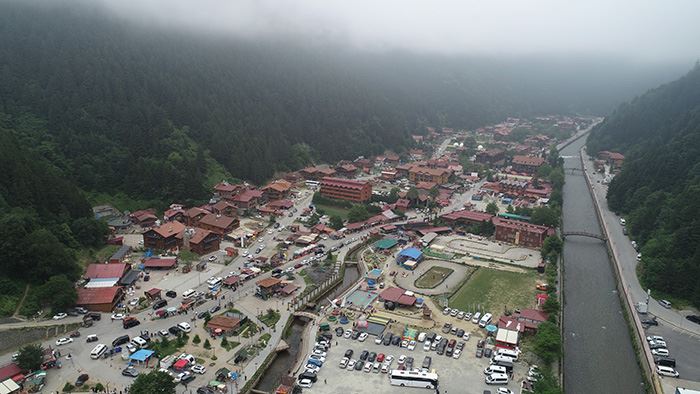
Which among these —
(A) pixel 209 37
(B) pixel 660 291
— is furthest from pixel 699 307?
(A) pixel 209 37

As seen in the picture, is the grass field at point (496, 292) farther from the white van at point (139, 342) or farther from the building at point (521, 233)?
the white van at point (139, 342)

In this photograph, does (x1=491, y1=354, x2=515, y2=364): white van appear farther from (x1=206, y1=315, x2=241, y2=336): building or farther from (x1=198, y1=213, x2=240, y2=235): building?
(x1=198, y1=213, x2=240, y2=235): building

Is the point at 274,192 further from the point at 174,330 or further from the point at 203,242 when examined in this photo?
the point at 174,330

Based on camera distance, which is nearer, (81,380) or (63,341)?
(81,380)

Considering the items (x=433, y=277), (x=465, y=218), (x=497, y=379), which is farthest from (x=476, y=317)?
(x=465, y=218)

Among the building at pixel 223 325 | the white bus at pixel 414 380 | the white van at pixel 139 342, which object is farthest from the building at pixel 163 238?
the white bus at pixel 414 380

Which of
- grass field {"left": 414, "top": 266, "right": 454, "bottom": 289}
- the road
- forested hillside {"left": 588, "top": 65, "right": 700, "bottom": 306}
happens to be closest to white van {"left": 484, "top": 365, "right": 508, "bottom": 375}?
the road
